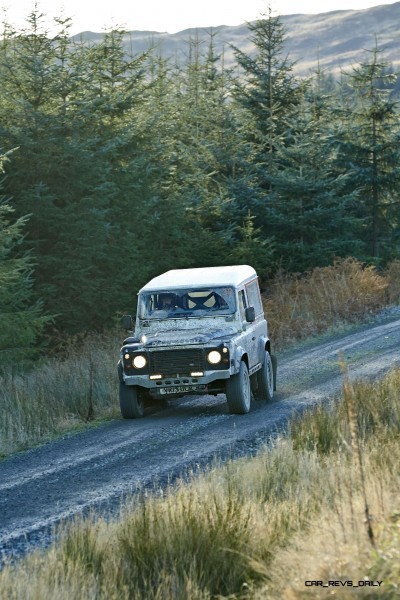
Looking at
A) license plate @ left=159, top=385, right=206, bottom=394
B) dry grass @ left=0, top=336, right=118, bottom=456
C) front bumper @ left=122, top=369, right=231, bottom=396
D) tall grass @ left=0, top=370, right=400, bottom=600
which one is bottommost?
dry grass @ left=0, top=336, right=118, bottom=456

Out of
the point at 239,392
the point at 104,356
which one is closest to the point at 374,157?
the point at 104,356

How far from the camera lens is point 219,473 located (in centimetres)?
945

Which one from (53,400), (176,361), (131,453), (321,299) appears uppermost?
A: (176,361)

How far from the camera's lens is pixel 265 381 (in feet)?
53.7

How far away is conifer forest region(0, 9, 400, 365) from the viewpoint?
23938mm

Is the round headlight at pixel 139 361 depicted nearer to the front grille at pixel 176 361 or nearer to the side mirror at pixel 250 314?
the front grille at pixel 176 361

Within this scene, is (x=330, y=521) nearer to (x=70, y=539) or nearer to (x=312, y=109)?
(x=70, y=539)

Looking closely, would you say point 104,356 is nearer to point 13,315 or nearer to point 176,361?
point 13,315

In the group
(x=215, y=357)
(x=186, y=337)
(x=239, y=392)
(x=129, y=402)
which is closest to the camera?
(x=215, y=357)

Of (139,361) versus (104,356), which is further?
(104,356)

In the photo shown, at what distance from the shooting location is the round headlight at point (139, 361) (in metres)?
15.0

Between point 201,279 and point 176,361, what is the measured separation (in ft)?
5.73

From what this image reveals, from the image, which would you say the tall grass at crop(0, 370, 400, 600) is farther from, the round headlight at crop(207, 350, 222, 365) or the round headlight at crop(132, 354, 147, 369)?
the round headlight at crop(132, 354, 147, 369)

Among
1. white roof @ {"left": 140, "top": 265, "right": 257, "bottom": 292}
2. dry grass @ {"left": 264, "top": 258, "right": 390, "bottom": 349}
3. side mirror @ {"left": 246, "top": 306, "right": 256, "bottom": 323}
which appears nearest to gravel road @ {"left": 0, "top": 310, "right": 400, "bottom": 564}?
side mirror @ {"left": 246, "top": 306, "right": 256, "bottom": 323}
